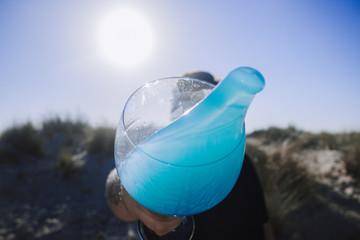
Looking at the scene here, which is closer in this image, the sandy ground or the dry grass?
the sandy ground

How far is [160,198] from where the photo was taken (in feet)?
1.61

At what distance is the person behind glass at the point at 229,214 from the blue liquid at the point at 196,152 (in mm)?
266

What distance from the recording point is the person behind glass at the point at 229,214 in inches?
32.3

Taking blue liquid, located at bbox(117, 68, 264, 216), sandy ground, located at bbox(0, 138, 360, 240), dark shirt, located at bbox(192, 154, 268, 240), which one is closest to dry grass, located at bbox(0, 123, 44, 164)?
sandy ground, located at bbox(0, 138, 360, 240)

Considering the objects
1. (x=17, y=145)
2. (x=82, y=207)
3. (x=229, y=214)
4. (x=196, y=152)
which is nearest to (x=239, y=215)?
(x=229, y=214)

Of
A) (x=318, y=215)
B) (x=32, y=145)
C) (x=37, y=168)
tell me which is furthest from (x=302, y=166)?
(x=32, y=145)

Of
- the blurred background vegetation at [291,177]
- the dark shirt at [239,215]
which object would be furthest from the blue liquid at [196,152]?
the blurred background vegetation at [291,177]

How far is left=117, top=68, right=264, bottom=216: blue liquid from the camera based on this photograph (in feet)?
1.39

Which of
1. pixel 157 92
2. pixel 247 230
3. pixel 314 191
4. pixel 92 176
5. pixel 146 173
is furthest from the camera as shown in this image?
pixel 92 176

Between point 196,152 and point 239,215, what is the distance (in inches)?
33.7

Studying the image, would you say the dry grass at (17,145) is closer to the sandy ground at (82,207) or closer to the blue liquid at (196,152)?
the sandy ground at (82,207)

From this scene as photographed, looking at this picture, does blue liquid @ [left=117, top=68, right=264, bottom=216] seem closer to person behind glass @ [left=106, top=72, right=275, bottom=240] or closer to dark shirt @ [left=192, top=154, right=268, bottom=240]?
person behind glass @ [left=106, top=72, right=275, bottom=240]

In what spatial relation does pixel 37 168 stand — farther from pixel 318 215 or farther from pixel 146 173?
pixel 318 215

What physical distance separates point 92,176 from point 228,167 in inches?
181
